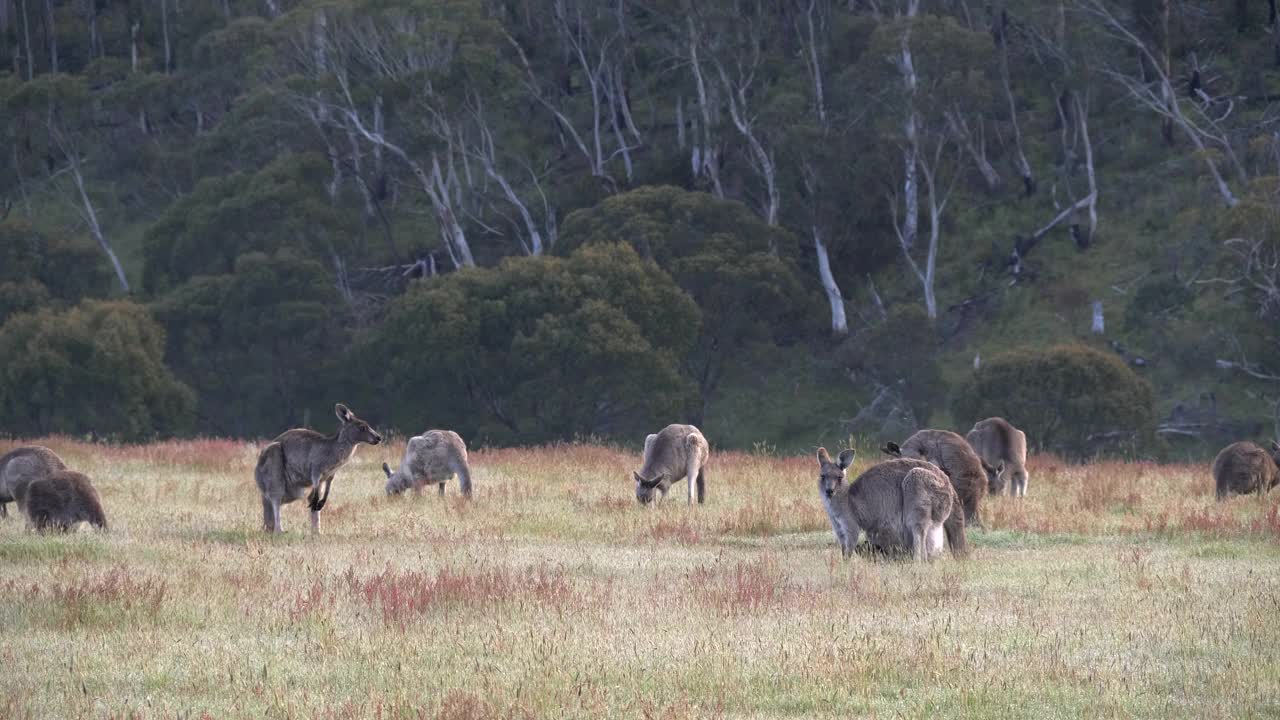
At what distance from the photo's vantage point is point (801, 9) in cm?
6575

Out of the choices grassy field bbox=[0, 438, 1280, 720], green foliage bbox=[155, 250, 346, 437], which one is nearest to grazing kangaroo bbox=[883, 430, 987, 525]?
grassy field bbox=[0, 438, 1280, 720]

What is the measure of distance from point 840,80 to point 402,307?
1816 cm

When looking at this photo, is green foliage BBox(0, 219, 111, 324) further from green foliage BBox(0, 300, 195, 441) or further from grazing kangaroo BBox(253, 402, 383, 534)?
grazing kangaroo BBox(253, 402, 383, 534)

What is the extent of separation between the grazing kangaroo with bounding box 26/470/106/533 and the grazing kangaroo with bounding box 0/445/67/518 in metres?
0.84

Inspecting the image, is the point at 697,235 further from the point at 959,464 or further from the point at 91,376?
the point at 959,464

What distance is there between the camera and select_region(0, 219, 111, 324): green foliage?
214ft

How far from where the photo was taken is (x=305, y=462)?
54.4 feet

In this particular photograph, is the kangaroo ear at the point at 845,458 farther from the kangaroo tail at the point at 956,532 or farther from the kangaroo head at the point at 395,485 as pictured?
the kangaroo head at the point at 395,485

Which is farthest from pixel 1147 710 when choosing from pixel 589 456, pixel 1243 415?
pixel 1243 415

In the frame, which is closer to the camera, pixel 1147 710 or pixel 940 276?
pixel 1147 710

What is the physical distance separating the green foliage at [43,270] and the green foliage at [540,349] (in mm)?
17248

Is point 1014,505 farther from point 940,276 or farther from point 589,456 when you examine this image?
point 940,276

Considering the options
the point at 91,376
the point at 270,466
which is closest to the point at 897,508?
the point at 270,466

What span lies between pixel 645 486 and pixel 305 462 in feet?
17.1
